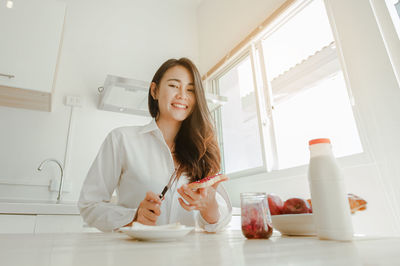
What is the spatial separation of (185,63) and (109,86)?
29.6 inches

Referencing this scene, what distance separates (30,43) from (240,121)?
6.01 ft

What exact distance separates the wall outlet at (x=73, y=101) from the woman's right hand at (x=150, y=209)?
5.96 ft

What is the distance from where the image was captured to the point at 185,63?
147 cm

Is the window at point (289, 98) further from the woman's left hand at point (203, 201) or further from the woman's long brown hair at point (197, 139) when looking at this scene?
the woman's left hand at point (203, 201)

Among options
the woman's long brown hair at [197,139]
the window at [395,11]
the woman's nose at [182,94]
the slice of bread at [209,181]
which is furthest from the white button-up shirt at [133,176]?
the window at [395,11]

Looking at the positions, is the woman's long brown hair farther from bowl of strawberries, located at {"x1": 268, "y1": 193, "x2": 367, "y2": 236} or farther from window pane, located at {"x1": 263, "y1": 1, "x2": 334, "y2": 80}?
window pane, located at {"x1": 263, "y1": 1, "x2": 334, "y2": 80}

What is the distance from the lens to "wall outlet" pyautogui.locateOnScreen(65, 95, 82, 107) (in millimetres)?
2314

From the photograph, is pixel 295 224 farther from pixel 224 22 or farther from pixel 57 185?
pixel 224 22

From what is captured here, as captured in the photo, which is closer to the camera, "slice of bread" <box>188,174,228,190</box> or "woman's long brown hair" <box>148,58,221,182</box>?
"slice of bread" <box>188,174,228,190</box>

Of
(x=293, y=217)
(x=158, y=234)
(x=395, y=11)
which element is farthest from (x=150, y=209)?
(x=395, y=11)

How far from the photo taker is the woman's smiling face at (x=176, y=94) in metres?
1.38

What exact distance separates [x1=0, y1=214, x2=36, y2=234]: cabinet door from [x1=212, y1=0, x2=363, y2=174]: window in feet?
5.26

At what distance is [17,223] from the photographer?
4.48 feet

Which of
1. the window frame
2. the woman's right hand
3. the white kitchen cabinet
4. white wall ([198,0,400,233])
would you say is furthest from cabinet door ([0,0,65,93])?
white wall ([198,0,400,233])
